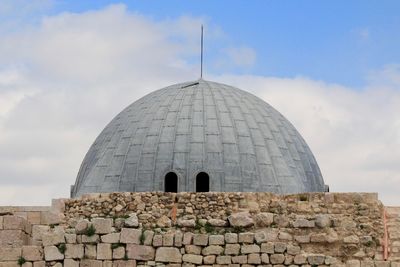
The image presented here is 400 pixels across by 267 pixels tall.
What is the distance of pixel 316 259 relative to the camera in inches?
621

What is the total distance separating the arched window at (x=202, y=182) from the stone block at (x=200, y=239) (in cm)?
1789

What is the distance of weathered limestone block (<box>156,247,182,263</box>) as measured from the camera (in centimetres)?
1591

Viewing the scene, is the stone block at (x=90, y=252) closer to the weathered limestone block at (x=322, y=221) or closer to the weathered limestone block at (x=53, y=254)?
the weathered limestone block at (x=53, y=254)

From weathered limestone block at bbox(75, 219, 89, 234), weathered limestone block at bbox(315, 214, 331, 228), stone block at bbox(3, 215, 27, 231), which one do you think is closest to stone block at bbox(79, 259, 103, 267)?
weathered limestone block at bbox(75, 219, 89, 234)

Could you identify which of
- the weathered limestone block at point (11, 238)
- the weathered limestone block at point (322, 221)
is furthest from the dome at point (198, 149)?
the weathered limestone block at point (322, 221)

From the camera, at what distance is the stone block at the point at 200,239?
52.4 feet

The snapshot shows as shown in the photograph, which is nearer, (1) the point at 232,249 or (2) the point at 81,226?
(1) the point at 232,249

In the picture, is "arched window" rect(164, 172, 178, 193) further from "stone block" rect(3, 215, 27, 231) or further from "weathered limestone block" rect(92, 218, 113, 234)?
"weathered limestone block" rect(92, 218, 113, 234)

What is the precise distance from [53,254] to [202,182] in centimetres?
1804

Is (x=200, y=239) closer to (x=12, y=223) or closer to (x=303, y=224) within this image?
(x=303, y=224)

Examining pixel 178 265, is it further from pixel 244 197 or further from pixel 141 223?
pixel 244 197

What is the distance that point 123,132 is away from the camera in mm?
36062

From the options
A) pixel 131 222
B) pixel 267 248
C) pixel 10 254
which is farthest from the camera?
pixel 10 254

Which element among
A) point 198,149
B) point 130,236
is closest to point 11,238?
point 130,236
